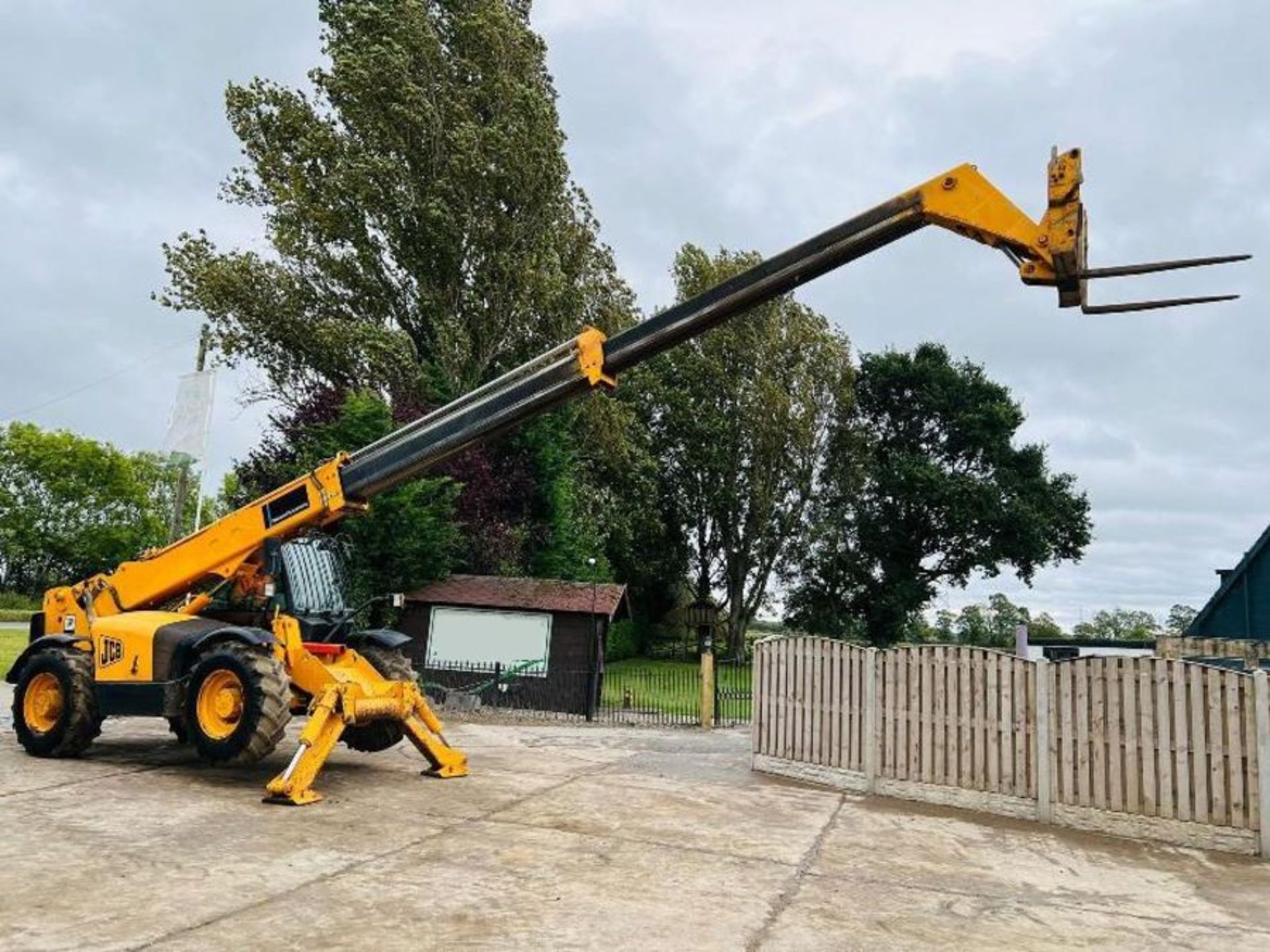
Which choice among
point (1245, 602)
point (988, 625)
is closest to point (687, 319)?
point (1245, 602)

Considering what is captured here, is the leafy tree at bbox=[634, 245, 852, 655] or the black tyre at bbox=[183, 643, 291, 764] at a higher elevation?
the leafy tree at bbox=[634, 245, 852, 655]

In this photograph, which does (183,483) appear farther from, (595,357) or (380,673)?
(595,357)

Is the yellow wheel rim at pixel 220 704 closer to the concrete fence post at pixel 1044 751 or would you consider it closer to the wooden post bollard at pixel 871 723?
the wooden post bollard at pixel 871 723

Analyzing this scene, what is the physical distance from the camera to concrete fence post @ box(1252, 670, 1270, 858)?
7.62 m

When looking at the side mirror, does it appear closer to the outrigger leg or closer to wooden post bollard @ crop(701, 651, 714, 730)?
the outrigger leg

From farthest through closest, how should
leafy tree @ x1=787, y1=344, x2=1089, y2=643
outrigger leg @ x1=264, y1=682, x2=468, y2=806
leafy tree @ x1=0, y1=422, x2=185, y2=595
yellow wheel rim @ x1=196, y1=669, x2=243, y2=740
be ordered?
leafy tree @ x1=0, y1=422, x2=185, y2=595
leafy tree @ x1=787, y1=344, x2=1089, y2=643
yellow wheel rim @ x1=196, y1=669, x2=243, y2=740
outrigger leg @ x1=264, y1=682, x2=468, y2=806

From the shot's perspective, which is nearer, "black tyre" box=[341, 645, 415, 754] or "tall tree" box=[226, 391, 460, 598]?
"black tyre" box=[341, 645, 415, 754]

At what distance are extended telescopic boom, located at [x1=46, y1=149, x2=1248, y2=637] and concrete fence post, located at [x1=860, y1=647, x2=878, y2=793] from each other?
4.21 metres

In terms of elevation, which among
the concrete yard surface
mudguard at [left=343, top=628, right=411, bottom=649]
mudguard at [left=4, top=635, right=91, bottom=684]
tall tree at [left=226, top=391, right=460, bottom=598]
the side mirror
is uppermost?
tall tree at [left=226, top=391, right=460, bottom=598]

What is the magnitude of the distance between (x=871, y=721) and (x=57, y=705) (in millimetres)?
8906

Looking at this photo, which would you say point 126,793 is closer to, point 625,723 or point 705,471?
point 625,723

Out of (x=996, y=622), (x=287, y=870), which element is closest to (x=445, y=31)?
(x=287, y=870)

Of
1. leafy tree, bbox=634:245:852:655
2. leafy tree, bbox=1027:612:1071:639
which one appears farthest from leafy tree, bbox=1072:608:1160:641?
leafy tree, bbox=634:245:852:655

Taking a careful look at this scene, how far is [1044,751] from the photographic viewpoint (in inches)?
347
